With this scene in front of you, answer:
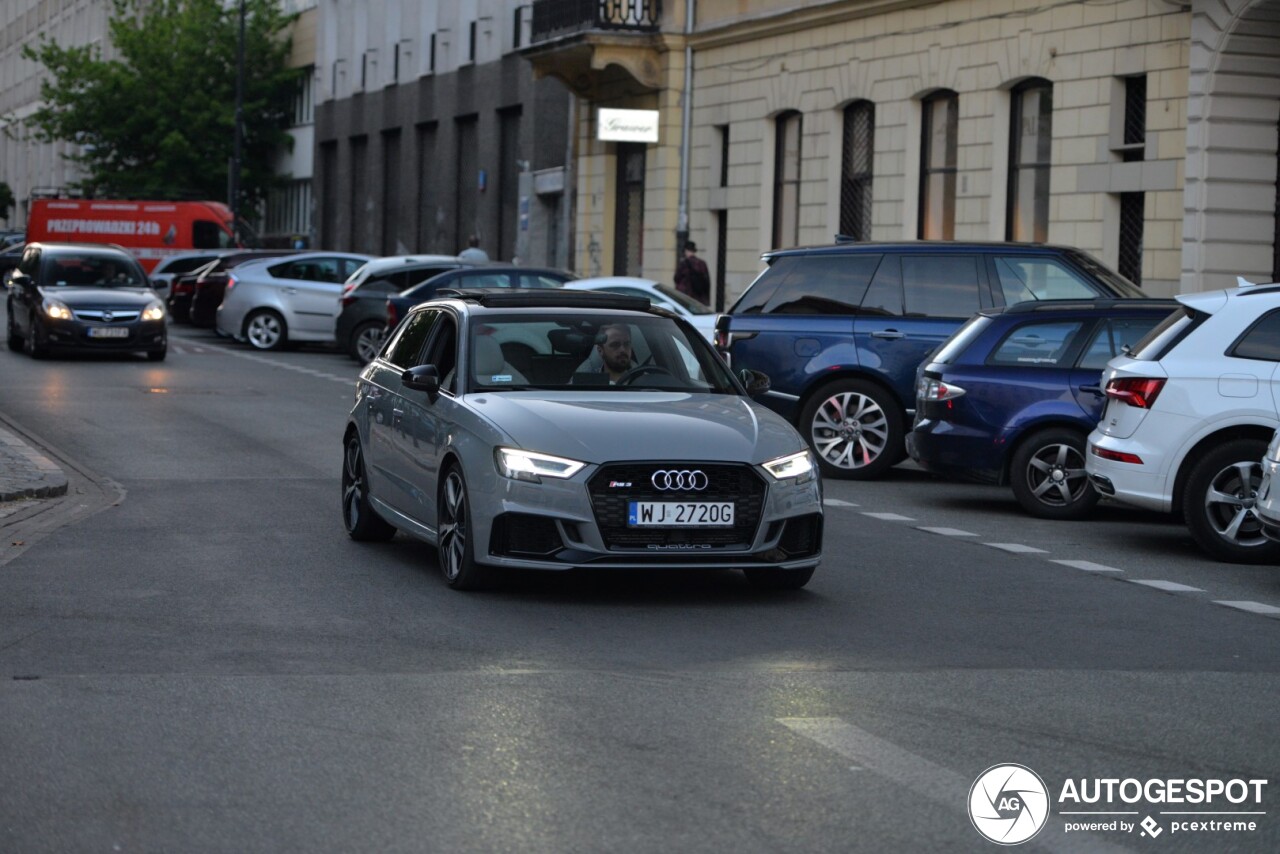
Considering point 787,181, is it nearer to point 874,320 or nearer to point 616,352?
point 874,320

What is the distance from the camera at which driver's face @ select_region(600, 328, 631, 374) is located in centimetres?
1095

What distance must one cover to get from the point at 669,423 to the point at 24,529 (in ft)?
14.8

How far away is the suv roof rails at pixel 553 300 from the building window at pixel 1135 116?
660 inches

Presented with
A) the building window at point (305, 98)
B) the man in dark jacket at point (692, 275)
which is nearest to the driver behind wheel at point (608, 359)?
the man in dark jacket at point (692, 275)

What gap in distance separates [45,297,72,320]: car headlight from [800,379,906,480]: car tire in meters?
16.1

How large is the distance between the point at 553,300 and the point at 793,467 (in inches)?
77.3

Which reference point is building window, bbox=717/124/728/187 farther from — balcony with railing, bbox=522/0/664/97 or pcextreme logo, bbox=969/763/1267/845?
pcextreme logo, bbox=969/763/1267/845

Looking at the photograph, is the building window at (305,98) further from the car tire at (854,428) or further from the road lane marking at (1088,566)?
the road lane marking at (1088,566)

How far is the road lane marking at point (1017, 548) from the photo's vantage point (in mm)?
12805

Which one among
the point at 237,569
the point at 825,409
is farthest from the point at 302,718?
the point at 825,409

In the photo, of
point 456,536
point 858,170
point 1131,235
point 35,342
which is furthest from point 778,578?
point 858,170

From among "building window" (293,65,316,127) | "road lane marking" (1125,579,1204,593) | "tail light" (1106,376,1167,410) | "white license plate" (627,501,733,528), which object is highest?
"building window" (293,65,316,127)

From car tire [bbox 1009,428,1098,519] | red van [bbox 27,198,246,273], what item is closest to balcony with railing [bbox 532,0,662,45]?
red van [bbox 27,198,246,273]

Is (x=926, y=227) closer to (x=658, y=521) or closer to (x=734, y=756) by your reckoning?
(x=658, y=521)
